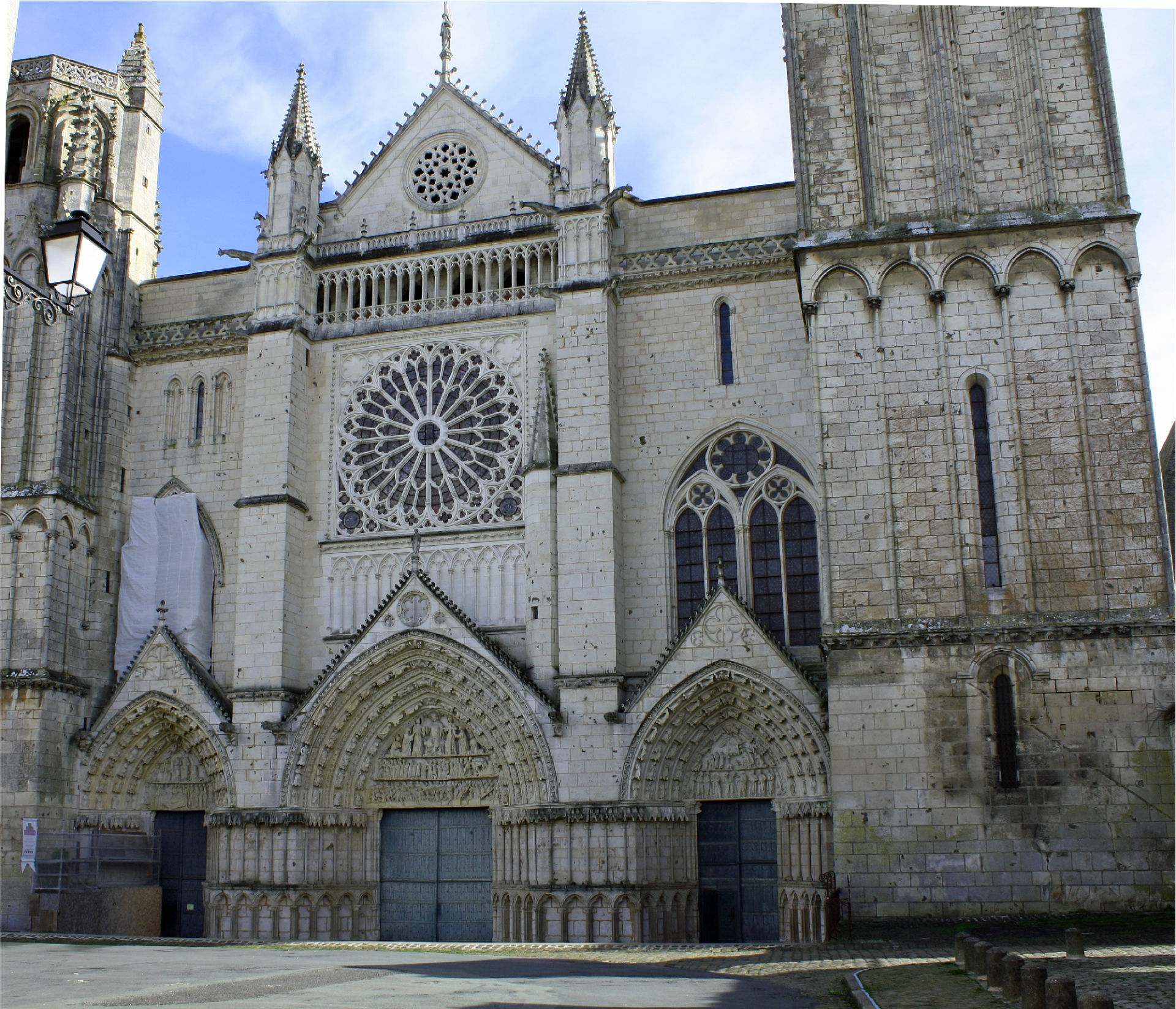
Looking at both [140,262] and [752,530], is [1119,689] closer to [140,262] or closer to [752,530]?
[752,530]

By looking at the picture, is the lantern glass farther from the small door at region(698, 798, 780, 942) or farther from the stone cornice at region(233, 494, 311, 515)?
the small door at region(698, 798, 780, 942)

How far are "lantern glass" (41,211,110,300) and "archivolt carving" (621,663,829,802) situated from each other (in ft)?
41.4

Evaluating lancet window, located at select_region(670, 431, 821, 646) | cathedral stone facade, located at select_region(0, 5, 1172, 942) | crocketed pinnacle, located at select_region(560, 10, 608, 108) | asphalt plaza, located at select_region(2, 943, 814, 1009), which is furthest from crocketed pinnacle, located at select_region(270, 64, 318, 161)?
asphalt plaza, located at select_region(2, 943, 814, 1009)

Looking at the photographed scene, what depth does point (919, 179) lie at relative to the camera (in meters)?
18.3

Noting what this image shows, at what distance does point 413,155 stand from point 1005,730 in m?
15.4

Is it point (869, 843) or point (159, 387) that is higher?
point (159, 387)

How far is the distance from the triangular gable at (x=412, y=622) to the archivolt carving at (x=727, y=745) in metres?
2.67

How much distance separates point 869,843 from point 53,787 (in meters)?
13.5

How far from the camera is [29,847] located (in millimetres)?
20016

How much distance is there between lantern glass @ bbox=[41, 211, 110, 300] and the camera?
783 centimetres

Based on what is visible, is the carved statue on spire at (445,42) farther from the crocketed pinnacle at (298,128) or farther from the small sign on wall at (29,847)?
the small sign on wall at (29,847)

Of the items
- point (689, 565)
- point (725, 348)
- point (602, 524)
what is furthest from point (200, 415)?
point (725, 348)

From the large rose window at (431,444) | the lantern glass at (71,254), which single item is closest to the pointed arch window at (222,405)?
the large rose window at (431,444)

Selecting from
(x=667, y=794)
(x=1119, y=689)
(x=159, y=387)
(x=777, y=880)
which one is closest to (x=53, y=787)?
(x=159, y=387)
